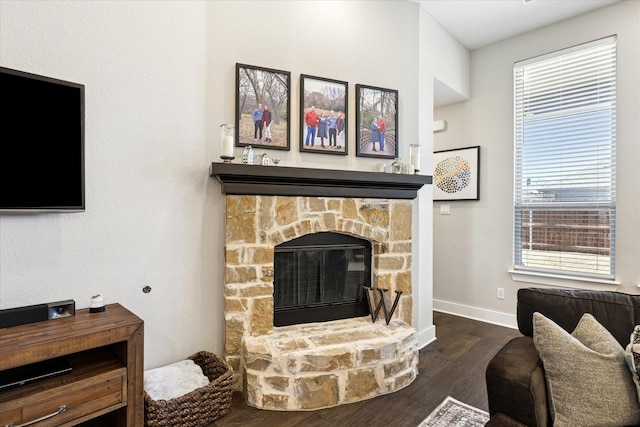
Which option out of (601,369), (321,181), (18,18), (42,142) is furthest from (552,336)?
(18,18)

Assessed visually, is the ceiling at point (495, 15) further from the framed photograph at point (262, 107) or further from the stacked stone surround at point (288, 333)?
the stacked stone surround at point (288, 333)

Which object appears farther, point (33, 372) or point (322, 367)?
point (322, 367)

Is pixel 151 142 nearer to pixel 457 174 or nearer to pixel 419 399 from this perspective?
pixel 419 399

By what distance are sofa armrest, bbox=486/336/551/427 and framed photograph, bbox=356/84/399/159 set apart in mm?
1882

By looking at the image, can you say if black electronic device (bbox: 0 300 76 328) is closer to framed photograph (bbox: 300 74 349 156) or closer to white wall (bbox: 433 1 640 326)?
framed photograph (bbox: 300 74 349 156)

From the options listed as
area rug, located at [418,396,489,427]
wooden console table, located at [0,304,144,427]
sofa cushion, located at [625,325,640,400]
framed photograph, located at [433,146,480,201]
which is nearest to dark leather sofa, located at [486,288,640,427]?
sofa cushion, located at [625,325,640,400]

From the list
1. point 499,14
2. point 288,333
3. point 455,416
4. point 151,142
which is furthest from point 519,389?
point 499,14

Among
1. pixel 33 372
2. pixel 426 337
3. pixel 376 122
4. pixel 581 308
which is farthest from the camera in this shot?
pixel 426 337

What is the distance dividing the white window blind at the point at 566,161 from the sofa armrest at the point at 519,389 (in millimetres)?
2477

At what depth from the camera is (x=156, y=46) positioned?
2146 millimetres

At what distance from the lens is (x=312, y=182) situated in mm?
2525

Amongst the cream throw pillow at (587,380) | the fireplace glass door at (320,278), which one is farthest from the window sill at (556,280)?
the cream throw pillow at (587,380)

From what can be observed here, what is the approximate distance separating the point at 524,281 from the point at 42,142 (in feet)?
13.6

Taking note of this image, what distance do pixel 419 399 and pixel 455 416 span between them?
0.26m
